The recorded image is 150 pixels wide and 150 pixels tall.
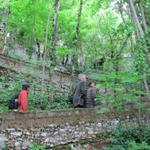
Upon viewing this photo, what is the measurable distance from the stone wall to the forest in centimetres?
58

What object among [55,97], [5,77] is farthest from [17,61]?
[55,97]

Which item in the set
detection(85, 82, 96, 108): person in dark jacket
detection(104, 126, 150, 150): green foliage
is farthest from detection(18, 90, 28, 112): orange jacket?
detection(104, 126, 150, 150): green foliage

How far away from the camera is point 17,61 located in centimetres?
A: 1858

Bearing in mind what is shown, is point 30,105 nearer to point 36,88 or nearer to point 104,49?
point 36,88

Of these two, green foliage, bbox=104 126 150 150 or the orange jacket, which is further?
green foliage, bbox=104 126 150 150

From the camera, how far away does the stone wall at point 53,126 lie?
34.8 feet

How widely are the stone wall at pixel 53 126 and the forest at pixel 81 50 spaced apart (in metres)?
0.58

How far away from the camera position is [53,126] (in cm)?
1161

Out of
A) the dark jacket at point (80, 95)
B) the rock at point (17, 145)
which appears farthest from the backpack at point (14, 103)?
the dark jacket at point (80, 95)

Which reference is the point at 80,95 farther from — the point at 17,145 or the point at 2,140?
the point at 2,140

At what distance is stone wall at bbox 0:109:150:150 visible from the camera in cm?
1061

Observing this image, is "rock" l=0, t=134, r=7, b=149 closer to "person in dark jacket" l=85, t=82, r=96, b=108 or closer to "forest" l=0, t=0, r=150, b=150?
"forest" l=0, t=0, r=150, b=150

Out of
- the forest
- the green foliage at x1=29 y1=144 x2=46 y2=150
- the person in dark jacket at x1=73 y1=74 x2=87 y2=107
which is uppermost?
the forest

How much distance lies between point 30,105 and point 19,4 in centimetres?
993
